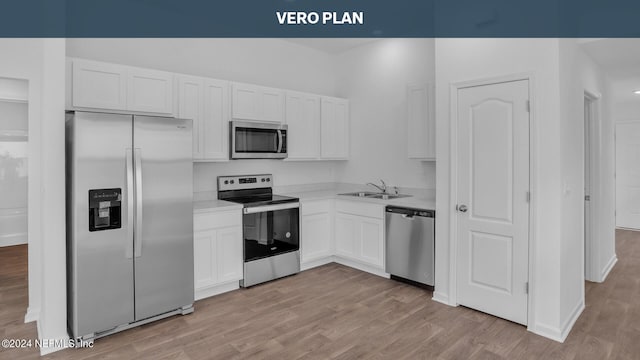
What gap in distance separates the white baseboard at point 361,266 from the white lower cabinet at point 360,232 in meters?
0.06

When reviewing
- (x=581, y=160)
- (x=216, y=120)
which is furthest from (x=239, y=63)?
(x=581, y=160)

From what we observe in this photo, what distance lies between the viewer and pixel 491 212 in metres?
3.29

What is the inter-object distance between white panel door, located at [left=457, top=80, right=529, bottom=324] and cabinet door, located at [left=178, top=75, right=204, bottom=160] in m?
2.58

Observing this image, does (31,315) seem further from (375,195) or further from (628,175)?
(628,175)

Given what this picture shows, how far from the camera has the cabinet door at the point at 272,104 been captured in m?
4.47

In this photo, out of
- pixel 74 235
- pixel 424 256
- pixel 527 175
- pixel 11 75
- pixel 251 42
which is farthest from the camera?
pixel 251 42

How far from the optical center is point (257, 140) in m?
4.40

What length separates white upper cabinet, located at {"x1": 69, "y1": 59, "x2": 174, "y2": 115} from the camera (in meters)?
3.23

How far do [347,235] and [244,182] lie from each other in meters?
1.45

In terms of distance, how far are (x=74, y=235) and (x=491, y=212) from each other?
337cm

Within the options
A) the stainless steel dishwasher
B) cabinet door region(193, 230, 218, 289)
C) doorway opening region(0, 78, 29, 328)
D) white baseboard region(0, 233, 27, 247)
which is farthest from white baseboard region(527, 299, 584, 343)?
white baseboard region(0, 233, 27, 247)
